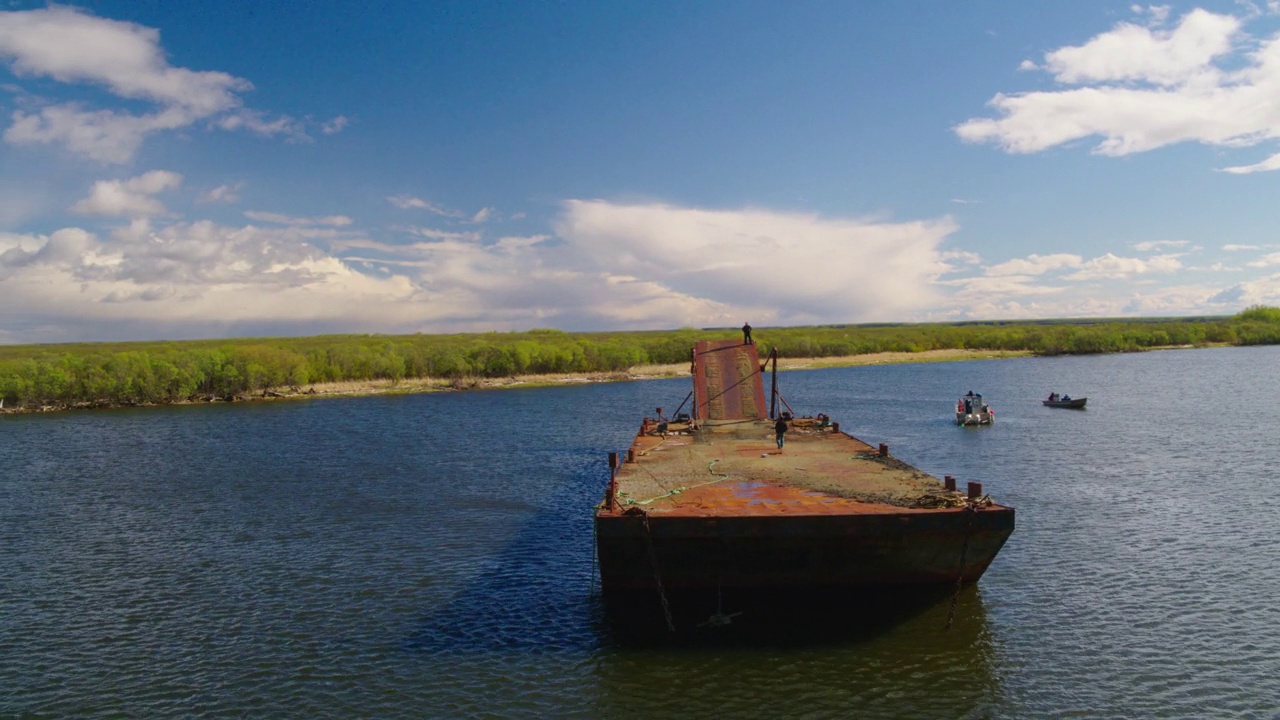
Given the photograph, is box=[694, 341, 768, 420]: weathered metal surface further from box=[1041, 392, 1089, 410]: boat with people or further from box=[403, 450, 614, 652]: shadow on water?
box=[1041, 392, 1089, 410]: boat with people

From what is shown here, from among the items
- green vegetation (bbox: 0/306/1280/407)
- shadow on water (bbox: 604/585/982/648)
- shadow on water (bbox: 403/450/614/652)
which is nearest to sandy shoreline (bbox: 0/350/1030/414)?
green vegetation (bbox: 0/306/1280/407)

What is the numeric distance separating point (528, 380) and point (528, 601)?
3253 inches

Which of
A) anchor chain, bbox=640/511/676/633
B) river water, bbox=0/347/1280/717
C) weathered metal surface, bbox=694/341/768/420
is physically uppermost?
weathered metal surface, bbox=694/341/768/420

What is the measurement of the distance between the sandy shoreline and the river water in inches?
1728

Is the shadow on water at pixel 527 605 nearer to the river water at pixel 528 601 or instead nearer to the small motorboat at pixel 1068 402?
the river water at pixel 528 601

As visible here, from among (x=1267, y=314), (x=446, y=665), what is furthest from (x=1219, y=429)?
(x=1267, y=314)

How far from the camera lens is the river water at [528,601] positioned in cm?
1327

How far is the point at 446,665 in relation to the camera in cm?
1449

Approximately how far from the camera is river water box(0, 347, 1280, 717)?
1327cm

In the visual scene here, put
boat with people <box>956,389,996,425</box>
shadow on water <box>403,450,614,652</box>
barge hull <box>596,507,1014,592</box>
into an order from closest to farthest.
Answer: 1. barge hull <box>596,507,1014,592</box>
2. shadow on water <box>403,450,614,652</box>
3. boat with people <box>956,389,996,425</box>

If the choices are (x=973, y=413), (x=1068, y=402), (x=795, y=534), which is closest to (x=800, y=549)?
(x=795, y=534)

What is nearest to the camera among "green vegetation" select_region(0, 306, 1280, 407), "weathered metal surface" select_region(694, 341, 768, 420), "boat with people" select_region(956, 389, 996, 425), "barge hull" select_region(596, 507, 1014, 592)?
"barge hull" select_region(596, 507, 1014, 592)

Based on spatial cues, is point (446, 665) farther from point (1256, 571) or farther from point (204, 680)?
point (1256, 571)

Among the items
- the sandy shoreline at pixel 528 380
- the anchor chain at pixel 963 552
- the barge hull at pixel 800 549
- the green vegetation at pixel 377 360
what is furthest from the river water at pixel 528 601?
the green vegetation at pixel 377 360
